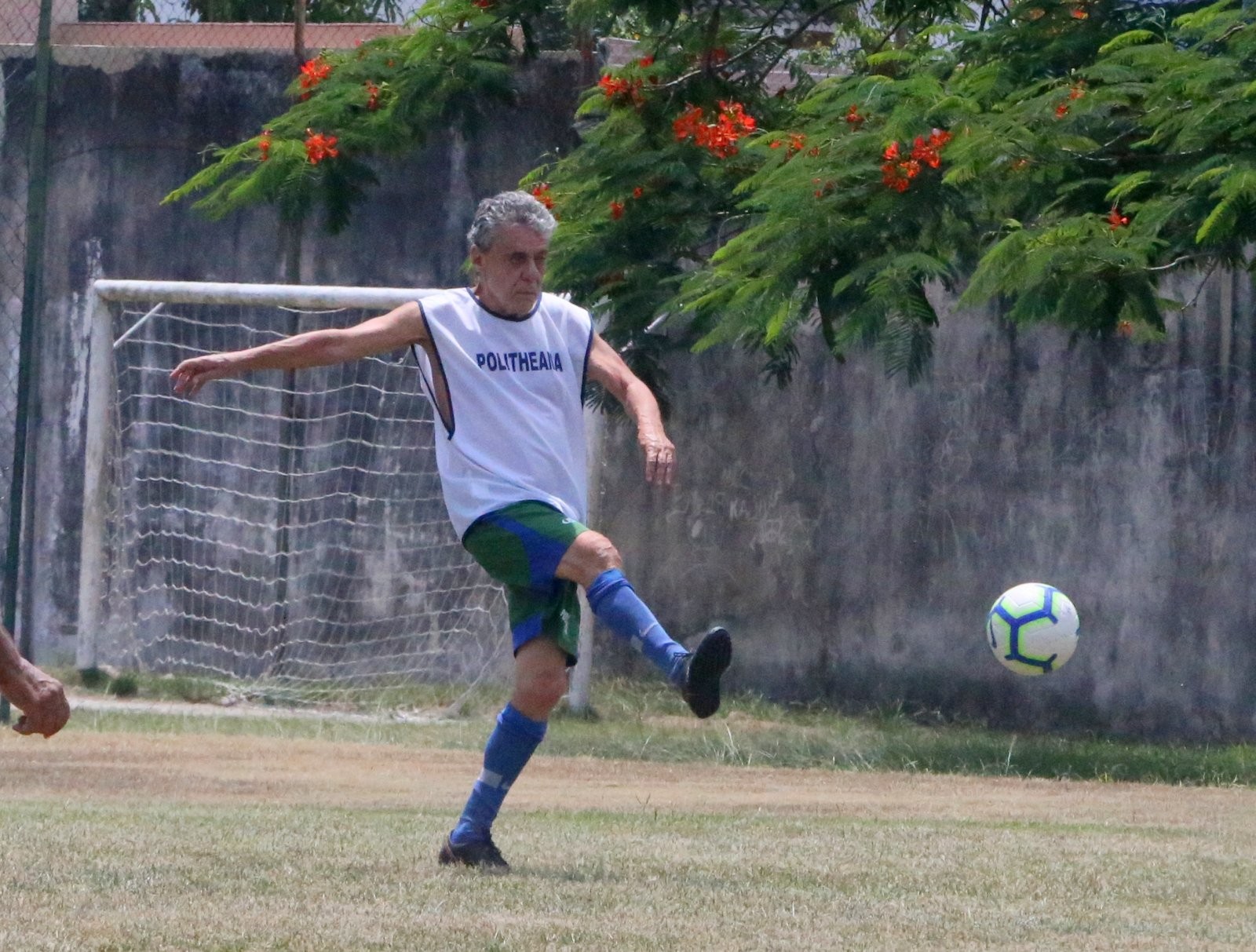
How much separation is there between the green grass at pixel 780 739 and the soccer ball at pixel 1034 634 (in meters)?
1.16

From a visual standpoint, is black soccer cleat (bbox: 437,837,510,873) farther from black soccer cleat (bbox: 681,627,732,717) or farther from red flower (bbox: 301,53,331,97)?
red flower (bbox: 301,53,331,97)

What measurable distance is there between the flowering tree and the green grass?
2072 millimetres

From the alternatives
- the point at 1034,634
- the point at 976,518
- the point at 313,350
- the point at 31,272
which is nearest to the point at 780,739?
the point at 976,518

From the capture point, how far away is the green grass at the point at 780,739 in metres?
9.27

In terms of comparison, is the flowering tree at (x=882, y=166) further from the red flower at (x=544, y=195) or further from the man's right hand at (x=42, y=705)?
the man's right hand at (x=42, y=705)

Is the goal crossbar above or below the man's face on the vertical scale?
above

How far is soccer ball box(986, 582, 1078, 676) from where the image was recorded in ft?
26.2

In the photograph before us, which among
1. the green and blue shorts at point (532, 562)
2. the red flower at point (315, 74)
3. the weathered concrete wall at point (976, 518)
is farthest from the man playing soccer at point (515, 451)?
Answer: the red flower at point (315, 74)

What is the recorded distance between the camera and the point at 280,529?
12094 millimetres

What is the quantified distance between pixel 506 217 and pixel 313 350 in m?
0.66

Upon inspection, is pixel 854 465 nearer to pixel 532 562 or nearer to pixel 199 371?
pixel 532 562

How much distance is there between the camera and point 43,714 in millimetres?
3689

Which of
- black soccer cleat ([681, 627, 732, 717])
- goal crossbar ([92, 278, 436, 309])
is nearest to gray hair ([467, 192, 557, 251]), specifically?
black soccer cleat ([681, 627, 732, 717])

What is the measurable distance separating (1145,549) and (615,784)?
417 cm
